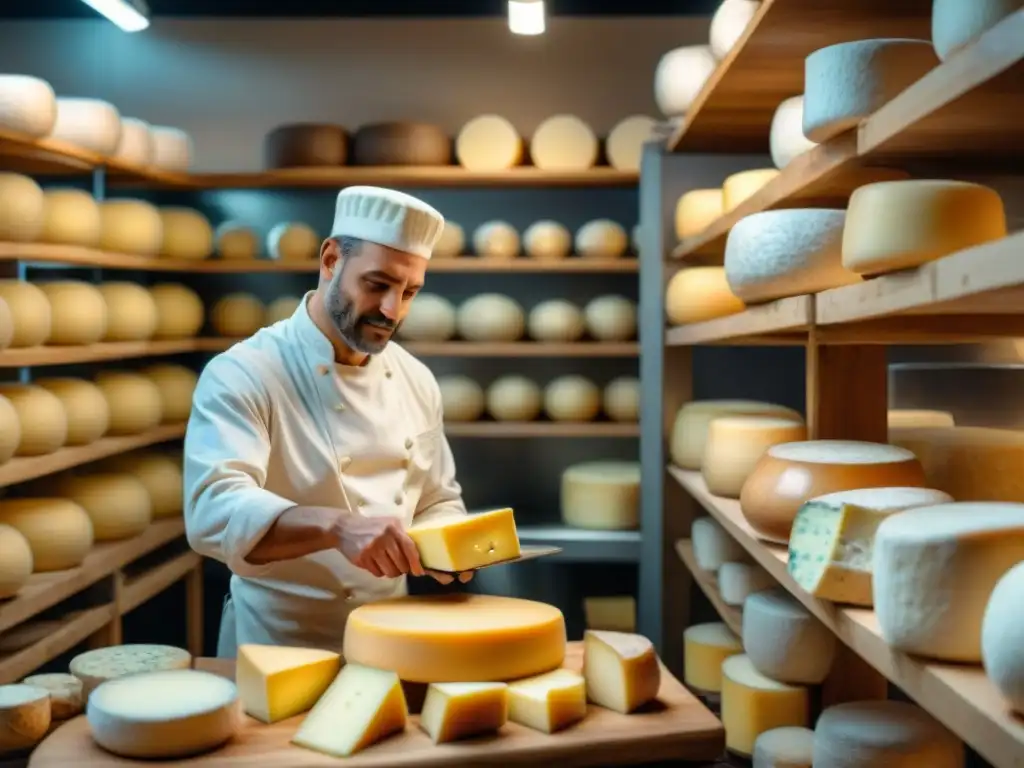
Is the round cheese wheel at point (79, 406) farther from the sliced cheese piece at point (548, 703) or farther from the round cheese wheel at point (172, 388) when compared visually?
the sliced cheese piece at point (548, 703)

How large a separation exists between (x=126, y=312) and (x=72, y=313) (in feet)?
1.23

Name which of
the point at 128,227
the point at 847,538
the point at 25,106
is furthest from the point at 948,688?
the point at 128,227

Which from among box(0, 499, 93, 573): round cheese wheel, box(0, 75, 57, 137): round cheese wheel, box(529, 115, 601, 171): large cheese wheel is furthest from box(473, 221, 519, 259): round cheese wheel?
box(0, 499, 93, 573): round cheese wheel

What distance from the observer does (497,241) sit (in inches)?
160

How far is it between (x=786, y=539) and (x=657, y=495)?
1724mm

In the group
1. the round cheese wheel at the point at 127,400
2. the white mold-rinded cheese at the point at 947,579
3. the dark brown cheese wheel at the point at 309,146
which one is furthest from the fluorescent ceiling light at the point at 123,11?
the white mold-rinded cheese at the point at 947,579

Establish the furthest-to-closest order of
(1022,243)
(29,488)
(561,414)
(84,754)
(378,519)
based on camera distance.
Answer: (561,414), (29,488), (378,519), (84,754), (1022,243)

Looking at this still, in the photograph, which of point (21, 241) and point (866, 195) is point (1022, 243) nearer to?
point (866, 195)

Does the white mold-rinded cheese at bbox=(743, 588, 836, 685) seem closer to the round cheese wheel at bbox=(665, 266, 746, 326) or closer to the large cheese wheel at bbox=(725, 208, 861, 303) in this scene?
the large cheese wheel at bbox=(725, 208, 861, 303)

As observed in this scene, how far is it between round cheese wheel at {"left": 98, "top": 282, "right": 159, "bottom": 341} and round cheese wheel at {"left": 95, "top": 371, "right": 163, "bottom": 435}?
140 millimetres

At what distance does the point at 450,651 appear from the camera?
1.58 metres

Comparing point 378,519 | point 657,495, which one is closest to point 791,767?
point 378,519

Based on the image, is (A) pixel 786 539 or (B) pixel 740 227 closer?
(A) pixel 786 539

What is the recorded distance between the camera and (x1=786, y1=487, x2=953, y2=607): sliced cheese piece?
1402 mm
